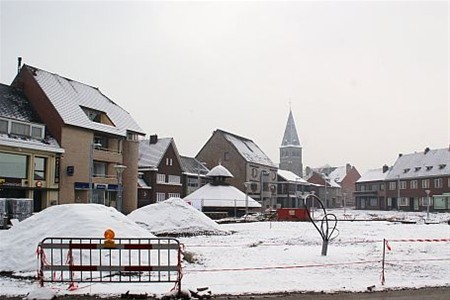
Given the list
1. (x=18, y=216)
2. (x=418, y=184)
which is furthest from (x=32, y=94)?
(x=418, y=184)

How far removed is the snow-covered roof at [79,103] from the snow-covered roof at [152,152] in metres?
9.16

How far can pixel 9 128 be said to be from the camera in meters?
41.7

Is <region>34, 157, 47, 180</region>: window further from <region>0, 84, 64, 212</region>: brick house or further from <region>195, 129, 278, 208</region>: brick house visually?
<region>195, 129, 278, 208</region>: brick house

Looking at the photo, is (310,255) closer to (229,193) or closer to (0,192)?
(0,192)

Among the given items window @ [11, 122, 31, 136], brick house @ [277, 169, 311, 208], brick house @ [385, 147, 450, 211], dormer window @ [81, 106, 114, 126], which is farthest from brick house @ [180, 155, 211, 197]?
brick house @ [385, 147, 450, 211]

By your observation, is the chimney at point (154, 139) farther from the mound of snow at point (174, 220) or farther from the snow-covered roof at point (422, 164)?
the snow-covered roof at point (422, 164)

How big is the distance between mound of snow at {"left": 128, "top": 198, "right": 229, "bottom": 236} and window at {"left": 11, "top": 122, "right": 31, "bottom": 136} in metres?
16.1

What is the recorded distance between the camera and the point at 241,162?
267ft

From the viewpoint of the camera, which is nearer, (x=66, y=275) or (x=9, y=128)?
(x=66, y=275)

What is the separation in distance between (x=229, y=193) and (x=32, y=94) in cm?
2579

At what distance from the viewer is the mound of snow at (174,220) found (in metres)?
30.5

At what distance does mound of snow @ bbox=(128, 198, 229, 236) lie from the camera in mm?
30500

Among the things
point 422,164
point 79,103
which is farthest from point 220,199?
point 422,164

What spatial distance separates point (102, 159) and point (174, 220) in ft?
70.9
